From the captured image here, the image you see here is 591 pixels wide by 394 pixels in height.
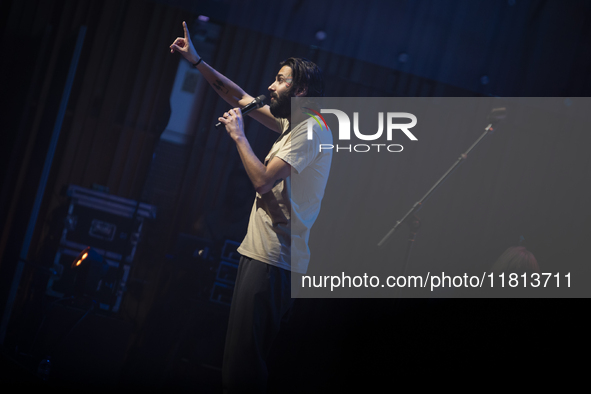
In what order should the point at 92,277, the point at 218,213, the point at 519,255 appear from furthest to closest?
the point at 218,213 < the point at 519,255 < the point at 92,277

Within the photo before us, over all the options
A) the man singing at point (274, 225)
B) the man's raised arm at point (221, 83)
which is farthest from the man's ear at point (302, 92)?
the man's raised arm at point (221, 83)

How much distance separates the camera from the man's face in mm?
1762

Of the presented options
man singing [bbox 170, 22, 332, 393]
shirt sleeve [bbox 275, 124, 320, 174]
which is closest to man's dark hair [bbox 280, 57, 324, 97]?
man singing [bbox 170, 22, 332, 393]

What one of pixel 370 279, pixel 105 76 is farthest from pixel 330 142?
pixel 105 76

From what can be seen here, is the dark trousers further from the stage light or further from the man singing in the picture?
the stage light

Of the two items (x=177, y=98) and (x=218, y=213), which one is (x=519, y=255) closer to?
(x=218, y=213)

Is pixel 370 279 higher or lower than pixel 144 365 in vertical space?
higher

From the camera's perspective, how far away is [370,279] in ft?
11.3

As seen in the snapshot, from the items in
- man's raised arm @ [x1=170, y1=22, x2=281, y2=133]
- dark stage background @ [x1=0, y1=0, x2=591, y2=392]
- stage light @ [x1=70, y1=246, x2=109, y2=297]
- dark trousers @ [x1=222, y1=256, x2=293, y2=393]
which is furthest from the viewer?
dark stage background @ [x1=0, y1=0, x2=591, y2=392]

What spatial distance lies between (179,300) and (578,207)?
3.25 meters

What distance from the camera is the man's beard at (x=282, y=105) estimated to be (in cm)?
176

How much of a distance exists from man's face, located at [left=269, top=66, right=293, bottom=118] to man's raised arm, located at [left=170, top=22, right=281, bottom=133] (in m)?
0.25

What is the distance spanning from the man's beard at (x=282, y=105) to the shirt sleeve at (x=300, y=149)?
0.12 m

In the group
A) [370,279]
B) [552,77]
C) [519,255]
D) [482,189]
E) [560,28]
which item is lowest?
[370,279]
